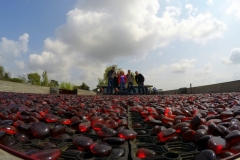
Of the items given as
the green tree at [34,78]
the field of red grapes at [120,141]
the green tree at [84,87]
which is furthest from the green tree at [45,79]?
the field of red grapes at [120,141]

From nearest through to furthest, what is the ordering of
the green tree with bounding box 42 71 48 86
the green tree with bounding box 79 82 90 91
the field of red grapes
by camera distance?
the field of red grapes, the green tree with bounding box 42 71 48 86, the green tree with bounding box 79 82 90 91

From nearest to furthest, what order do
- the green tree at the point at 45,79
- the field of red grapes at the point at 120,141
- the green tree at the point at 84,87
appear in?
the field of red grapes at the point at 120,141, the green tree at the point at 45,79, the green tree at the point at 84,87

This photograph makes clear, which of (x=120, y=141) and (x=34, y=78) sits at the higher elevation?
(x=34, y=78)

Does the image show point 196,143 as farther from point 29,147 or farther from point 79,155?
point 29,147

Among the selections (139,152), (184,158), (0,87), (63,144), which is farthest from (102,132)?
(0,87)

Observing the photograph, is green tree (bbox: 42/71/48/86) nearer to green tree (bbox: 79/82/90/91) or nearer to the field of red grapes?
green tree (bbox: 79/82/90/91)

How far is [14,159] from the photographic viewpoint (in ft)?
2.76

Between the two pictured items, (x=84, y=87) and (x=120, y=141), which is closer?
(x=120, y=141)

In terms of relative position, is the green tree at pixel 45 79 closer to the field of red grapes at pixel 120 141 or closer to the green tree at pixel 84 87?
the green tree at pixel 84 87

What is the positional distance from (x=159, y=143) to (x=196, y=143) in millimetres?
235

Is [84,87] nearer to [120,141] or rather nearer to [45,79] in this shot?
[45,79]

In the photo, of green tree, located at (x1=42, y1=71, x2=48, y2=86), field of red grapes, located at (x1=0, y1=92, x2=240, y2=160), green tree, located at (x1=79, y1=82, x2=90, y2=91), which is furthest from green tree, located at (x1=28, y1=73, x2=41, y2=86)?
field of red grapes, located at (x1=0, y1=92, x2=240, y2=160)

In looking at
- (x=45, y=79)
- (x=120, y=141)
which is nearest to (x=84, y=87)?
(x=45, y=79)

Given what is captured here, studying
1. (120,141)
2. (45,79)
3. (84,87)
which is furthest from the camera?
(84,87)
